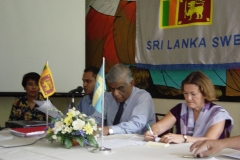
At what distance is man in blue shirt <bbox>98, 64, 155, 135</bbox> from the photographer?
283cm

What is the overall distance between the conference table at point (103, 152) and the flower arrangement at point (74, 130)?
0.15 ft

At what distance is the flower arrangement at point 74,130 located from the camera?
6.67 ft

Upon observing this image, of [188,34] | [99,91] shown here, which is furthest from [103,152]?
[188,34]

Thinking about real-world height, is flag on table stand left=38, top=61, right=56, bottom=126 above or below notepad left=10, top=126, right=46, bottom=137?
above

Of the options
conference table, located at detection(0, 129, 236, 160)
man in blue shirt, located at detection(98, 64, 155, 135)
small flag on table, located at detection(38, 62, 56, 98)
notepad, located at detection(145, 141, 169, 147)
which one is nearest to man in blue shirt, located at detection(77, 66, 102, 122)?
man in blue shirt, located at detection(98, 64, 155, 135)

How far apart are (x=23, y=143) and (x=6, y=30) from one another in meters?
2.27

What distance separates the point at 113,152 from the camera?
1.97m

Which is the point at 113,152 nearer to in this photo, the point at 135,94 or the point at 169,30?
the point at 135,94

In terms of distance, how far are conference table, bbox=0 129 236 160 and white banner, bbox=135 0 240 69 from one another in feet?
4.82

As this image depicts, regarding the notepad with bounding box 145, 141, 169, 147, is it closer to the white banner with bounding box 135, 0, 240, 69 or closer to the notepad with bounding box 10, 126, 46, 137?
the notepad with bounding box 10, 126, 46, 137

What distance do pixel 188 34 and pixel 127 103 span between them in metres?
1.11

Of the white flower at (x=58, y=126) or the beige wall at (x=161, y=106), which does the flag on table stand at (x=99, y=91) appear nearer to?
the white flower at (x=58, y=126)

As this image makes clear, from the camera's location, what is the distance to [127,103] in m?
3.05

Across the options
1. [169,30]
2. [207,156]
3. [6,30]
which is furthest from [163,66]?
[207,156]
